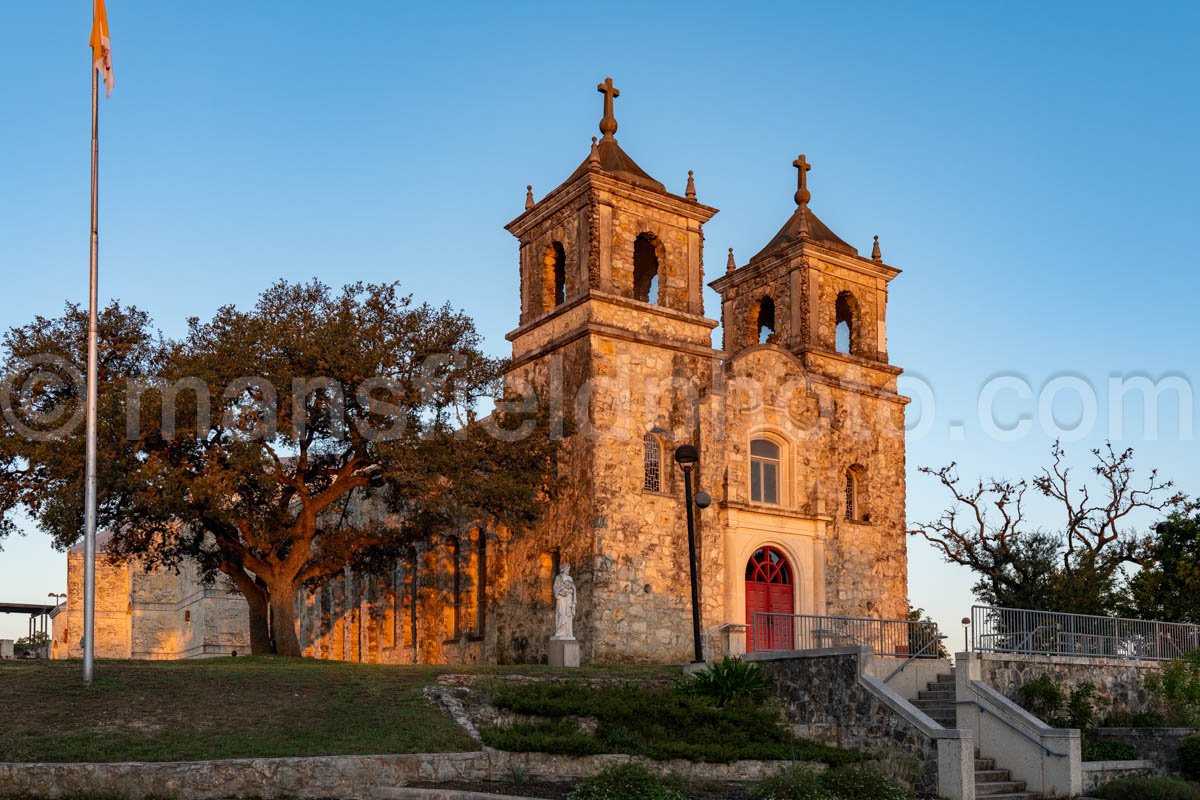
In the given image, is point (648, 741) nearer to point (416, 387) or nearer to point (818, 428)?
point (416, 387)

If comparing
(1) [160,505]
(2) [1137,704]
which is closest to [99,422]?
(1) [160,505]

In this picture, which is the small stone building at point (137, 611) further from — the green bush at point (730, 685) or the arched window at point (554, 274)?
the green bush at point (730, 685)

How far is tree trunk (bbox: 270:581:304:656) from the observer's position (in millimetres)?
28500

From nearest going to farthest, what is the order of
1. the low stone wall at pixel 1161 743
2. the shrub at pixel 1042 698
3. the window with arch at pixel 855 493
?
the low stone wall at pixel 1161 743 < the shrub at pixel 1042 698 < the window with arch at pixel 855 493

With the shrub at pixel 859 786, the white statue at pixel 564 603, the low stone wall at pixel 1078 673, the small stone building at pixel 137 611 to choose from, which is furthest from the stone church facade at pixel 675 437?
the small stone building at pixel 137 611

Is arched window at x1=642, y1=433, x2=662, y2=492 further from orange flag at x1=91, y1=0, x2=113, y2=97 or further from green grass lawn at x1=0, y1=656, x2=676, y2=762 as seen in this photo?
orange flag at x1=91, y1=0, x2=113, y2=97

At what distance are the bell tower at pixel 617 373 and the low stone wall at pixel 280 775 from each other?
10.3 meters

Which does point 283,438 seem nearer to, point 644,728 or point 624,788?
point 644,728

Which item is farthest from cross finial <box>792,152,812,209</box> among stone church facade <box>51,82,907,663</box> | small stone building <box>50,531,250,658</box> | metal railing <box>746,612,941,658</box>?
small stone building <box>50,531,250,658</box>

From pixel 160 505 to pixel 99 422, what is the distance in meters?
2.18

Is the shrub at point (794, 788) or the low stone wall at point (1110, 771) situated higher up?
the shrub at point (794, 788)

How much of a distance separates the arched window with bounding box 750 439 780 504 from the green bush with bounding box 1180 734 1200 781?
12.4 m

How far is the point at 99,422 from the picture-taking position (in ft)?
84.5

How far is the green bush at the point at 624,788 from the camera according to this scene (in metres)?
14.0
